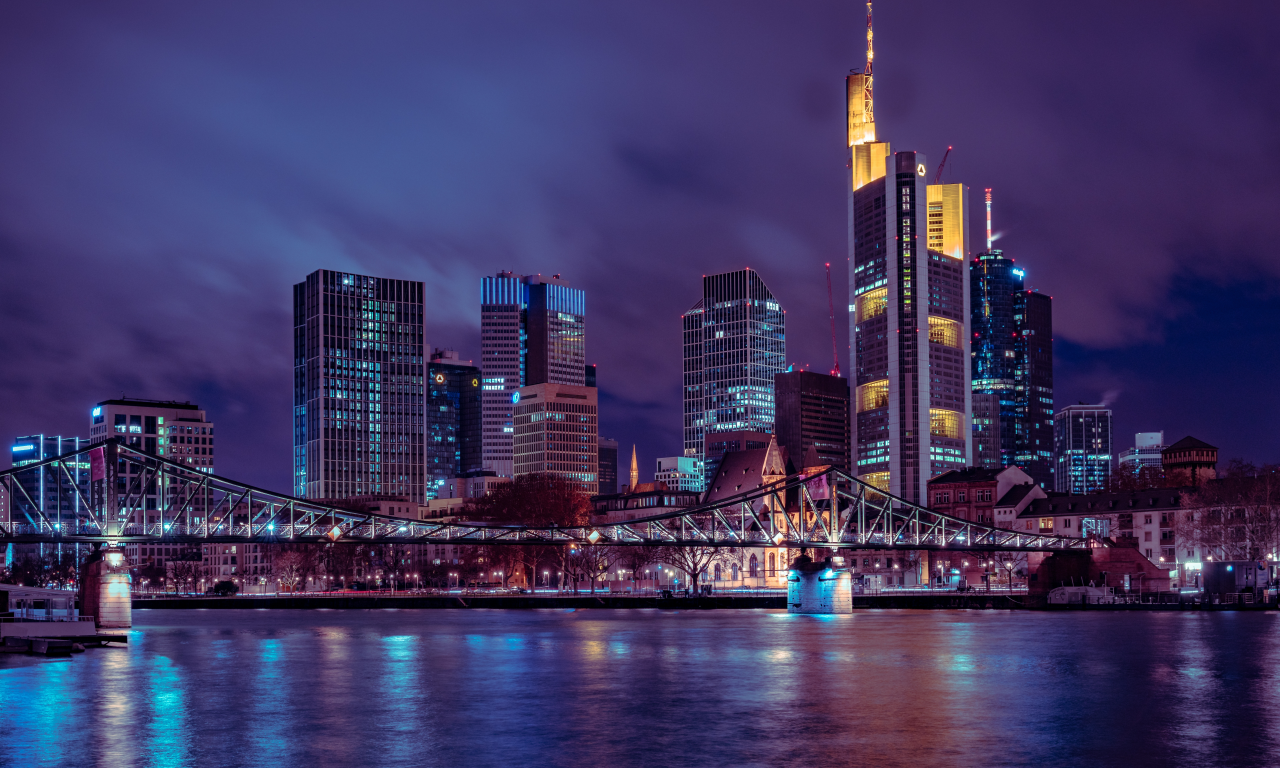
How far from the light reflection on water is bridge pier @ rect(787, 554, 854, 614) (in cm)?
4082

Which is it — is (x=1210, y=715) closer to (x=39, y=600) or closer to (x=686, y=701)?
(x=686, y=701)

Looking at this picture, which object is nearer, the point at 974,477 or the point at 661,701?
the point at 661,701

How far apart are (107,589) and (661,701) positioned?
225 feet

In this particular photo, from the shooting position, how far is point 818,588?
12675cm

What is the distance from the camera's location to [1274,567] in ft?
452

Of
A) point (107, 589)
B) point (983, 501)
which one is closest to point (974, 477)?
point (983, 501)

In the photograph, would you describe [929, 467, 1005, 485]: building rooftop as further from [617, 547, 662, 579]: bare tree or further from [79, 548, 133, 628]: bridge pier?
[79, 548, 133, 628]: bridge pier

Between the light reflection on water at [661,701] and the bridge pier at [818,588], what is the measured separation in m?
40.8

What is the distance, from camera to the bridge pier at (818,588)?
410ft

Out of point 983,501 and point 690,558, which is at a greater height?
point 983,501

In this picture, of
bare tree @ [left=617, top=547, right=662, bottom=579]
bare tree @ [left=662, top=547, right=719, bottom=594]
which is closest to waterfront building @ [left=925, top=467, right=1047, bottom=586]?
bare tree @ [left=662, top=547, right=719, bottom=594]

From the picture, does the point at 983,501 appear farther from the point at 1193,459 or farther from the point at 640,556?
the point at 640,556

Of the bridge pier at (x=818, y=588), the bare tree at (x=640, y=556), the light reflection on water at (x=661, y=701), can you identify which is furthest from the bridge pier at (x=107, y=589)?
the bare tree at (x=640, y=556)

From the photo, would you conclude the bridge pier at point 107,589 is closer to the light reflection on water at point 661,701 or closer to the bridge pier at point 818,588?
the light reflection on water at point 661,701
